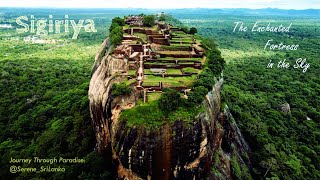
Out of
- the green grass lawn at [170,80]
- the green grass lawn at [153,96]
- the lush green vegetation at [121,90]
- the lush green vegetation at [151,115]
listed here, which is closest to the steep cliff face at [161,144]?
the lush green vegetation at [121,90]

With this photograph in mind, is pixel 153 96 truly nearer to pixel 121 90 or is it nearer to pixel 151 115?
pixel 121 90

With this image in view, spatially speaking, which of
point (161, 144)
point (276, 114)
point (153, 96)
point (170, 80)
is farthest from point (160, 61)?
point (276, 114)

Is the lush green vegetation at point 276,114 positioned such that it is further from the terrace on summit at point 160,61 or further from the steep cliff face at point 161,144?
the terrace on summit at point 160,61

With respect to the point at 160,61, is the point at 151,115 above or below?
below

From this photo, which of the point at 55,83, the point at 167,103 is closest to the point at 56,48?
the point at 55,83

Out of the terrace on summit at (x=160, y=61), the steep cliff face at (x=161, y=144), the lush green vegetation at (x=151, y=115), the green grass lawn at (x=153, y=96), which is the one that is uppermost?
the terrace on summit at (x=160, y=61)

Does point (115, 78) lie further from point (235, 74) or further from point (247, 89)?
point (235, 74)
